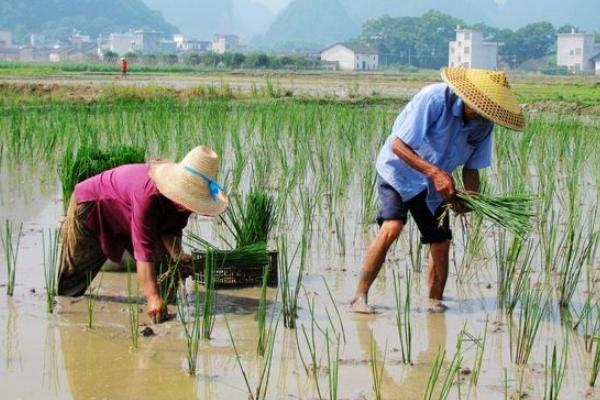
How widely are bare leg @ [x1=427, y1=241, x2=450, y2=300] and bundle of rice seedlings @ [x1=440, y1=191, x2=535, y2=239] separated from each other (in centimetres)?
26

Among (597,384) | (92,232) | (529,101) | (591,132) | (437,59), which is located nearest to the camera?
(597,384)

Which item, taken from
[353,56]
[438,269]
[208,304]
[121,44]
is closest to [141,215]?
[208,304]

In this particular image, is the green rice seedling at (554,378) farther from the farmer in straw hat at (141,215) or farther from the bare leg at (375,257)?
the farmer in straw hat at (141,215)

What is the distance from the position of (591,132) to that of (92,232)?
7.99 metres

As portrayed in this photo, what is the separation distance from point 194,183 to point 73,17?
171556 millimetres

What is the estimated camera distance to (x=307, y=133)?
9.90 meters

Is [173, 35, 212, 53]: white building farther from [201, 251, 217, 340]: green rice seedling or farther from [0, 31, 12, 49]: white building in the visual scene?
[201, 251, 217, 340]: green rice seedling

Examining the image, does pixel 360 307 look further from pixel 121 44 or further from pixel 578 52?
pixel 121 44

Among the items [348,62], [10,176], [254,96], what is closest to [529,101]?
[254,96]

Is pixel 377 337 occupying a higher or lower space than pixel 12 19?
lower

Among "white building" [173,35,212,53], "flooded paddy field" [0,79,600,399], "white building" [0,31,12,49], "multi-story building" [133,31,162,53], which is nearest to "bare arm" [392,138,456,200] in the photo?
"flooded paddy field" [0,79,600,399]

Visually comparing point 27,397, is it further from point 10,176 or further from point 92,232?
point 10,176

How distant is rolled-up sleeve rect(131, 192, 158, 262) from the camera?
3904 millimetres

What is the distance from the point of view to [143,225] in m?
3.91
